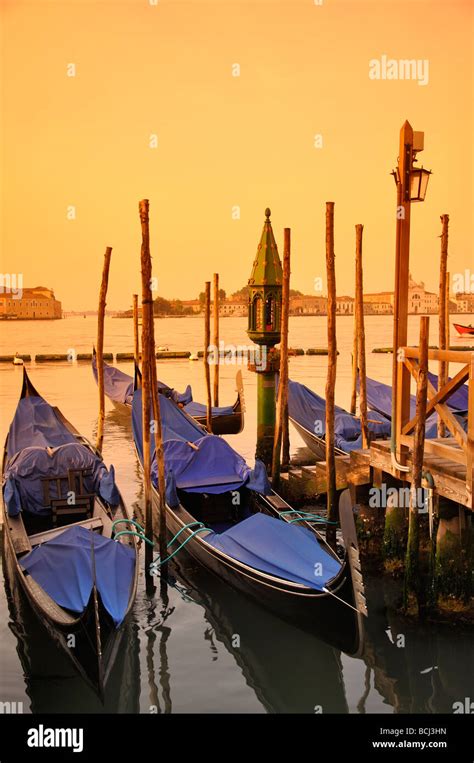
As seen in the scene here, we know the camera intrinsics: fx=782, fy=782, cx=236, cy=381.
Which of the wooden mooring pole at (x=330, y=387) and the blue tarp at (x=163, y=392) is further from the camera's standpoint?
the blue tarp at (x=163, y=392)

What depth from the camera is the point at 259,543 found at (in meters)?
6.61

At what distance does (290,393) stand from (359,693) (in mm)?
7505

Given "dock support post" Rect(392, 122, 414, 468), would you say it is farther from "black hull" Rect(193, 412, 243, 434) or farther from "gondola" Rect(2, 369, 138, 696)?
"black hull" Rect(193, 412, 243, 434)

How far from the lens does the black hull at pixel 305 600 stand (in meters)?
5.70

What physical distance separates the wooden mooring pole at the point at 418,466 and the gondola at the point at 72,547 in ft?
7.43

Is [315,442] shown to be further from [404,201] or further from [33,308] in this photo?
[33,308]

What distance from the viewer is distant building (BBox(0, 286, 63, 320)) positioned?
88938mm

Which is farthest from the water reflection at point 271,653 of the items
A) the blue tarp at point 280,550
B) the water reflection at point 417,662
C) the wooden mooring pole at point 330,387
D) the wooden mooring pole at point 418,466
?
the wooden mooring pole at point 330,387

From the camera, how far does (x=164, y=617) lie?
686 centimetres

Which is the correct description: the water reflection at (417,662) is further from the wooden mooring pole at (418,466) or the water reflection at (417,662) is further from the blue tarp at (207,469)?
the blue tarp at (207,469)

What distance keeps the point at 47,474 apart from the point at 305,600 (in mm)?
3187
